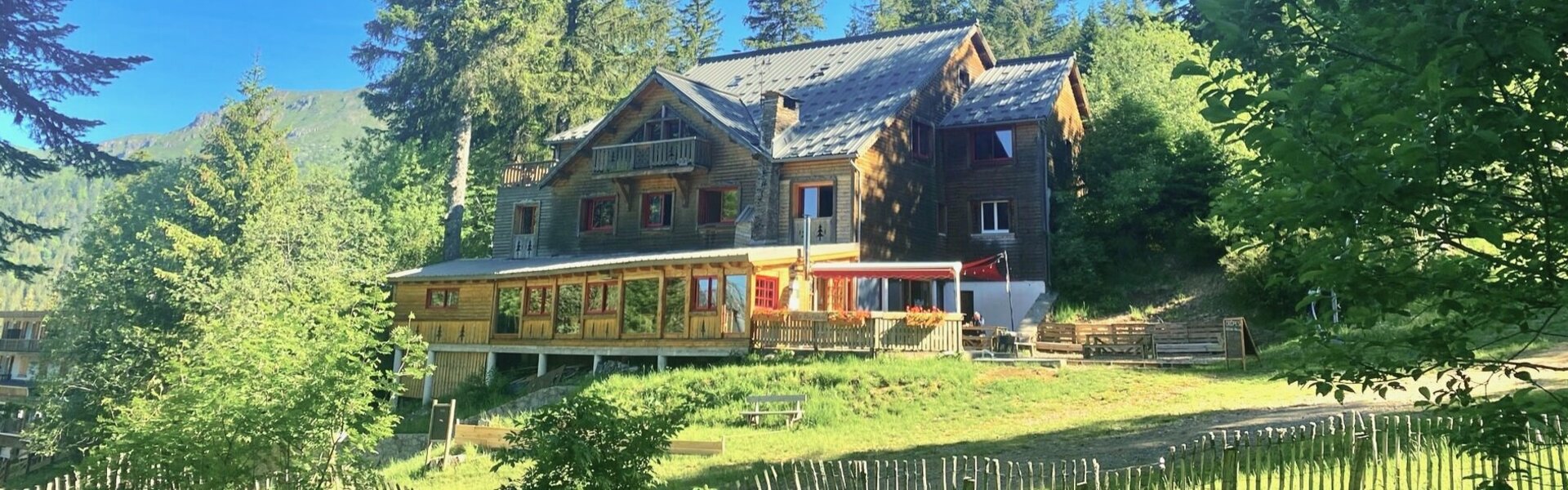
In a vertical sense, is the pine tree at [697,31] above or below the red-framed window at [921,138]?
above

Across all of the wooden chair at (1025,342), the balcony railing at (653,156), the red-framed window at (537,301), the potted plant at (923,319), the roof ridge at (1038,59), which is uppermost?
the roof ridge at (1038,59)

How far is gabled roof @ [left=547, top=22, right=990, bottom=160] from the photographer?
29453 mm

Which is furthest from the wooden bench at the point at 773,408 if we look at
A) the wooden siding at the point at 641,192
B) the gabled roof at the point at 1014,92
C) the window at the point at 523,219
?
the window at the point at 523,219

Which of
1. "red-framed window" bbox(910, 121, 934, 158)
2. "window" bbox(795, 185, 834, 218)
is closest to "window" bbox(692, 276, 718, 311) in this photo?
"window" bbox(795, 185, 834, 218)

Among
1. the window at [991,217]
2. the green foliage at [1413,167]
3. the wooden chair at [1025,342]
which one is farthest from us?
the window at [991,217]

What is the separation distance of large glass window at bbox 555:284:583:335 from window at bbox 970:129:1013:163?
14145 millimetres

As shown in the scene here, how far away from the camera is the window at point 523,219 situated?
3522 centimetres

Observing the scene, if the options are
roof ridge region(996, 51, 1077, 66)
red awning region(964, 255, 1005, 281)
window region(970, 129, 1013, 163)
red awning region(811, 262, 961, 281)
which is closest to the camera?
red awning region(811, 262, 961, 281)

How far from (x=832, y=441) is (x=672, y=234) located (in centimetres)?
1618

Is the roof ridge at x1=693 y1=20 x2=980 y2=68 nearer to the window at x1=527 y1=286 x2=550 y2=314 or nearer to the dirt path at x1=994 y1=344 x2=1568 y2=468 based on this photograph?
the window at x1=527 y1=286 x2=550 y2=314

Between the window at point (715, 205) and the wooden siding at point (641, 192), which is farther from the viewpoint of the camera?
the window at point (715, 205)

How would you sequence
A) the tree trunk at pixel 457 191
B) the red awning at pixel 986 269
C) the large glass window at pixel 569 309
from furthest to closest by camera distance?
the tree trunk at pixel 457 191
the red awning at pixel 986 269
the large glass window at pixel 569 309

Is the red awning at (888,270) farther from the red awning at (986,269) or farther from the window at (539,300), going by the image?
the window at (539,300)

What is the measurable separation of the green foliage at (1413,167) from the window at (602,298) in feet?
74.7
